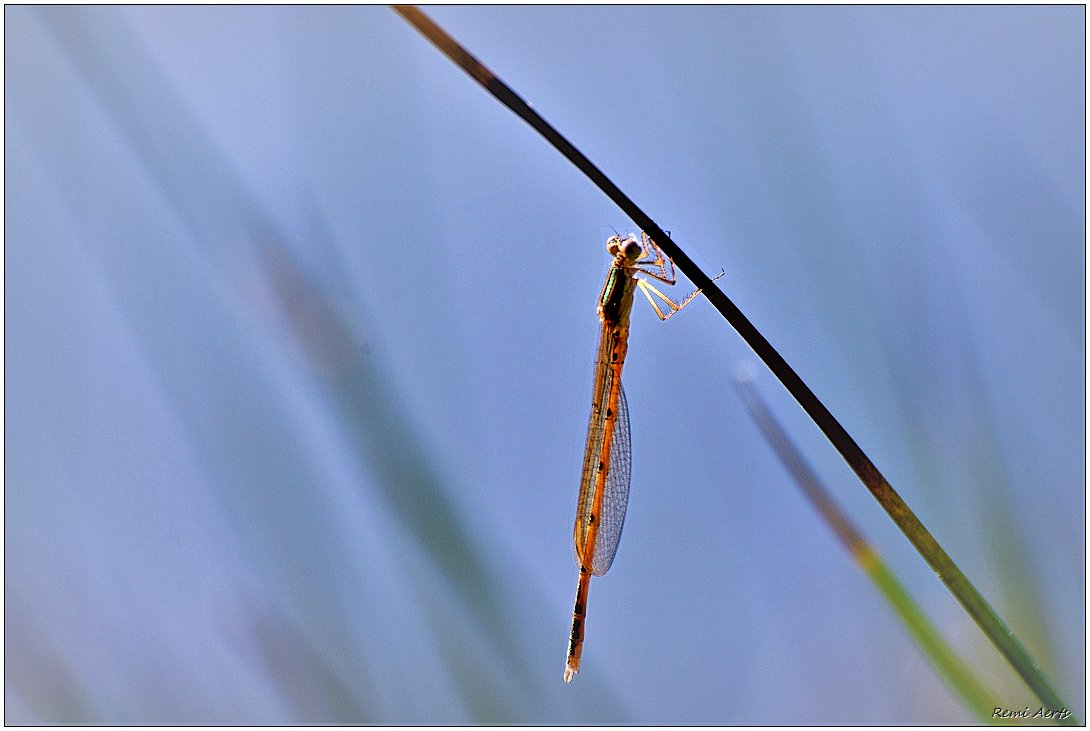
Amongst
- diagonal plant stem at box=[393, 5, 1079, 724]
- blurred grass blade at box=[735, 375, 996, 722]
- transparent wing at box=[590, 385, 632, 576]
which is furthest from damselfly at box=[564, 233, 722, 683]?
diagonal plant stem at box=[393, 5, 1079, 724]

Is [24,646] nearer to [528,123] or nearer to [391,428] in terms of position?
[391,428]

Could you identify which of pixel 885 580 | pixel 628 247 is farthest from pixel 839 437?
pixel 628 247

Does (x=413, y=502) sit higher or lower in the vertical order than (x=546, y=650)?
higher

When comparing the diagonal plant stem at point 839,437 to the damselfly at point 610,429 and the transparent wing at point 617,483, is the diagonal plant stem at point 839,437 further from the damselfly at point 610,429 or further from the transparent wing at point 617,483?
the transparent wing at point 617,483

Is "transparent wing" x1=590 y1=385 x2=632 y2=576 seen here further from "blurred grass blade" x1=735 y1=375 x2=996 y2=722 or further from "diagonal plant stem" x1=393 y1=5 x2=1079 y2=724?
"diagonal plant stem" x1=393 y1=5 x2=1079 y2=724

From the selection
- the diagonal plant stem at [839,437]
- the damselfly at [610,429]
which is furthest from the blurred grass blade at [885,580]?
the damselfly at [610,429]

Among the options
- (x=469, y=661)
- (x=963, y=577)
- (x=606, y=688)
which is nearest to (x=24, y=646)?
(x=469, y=661)
